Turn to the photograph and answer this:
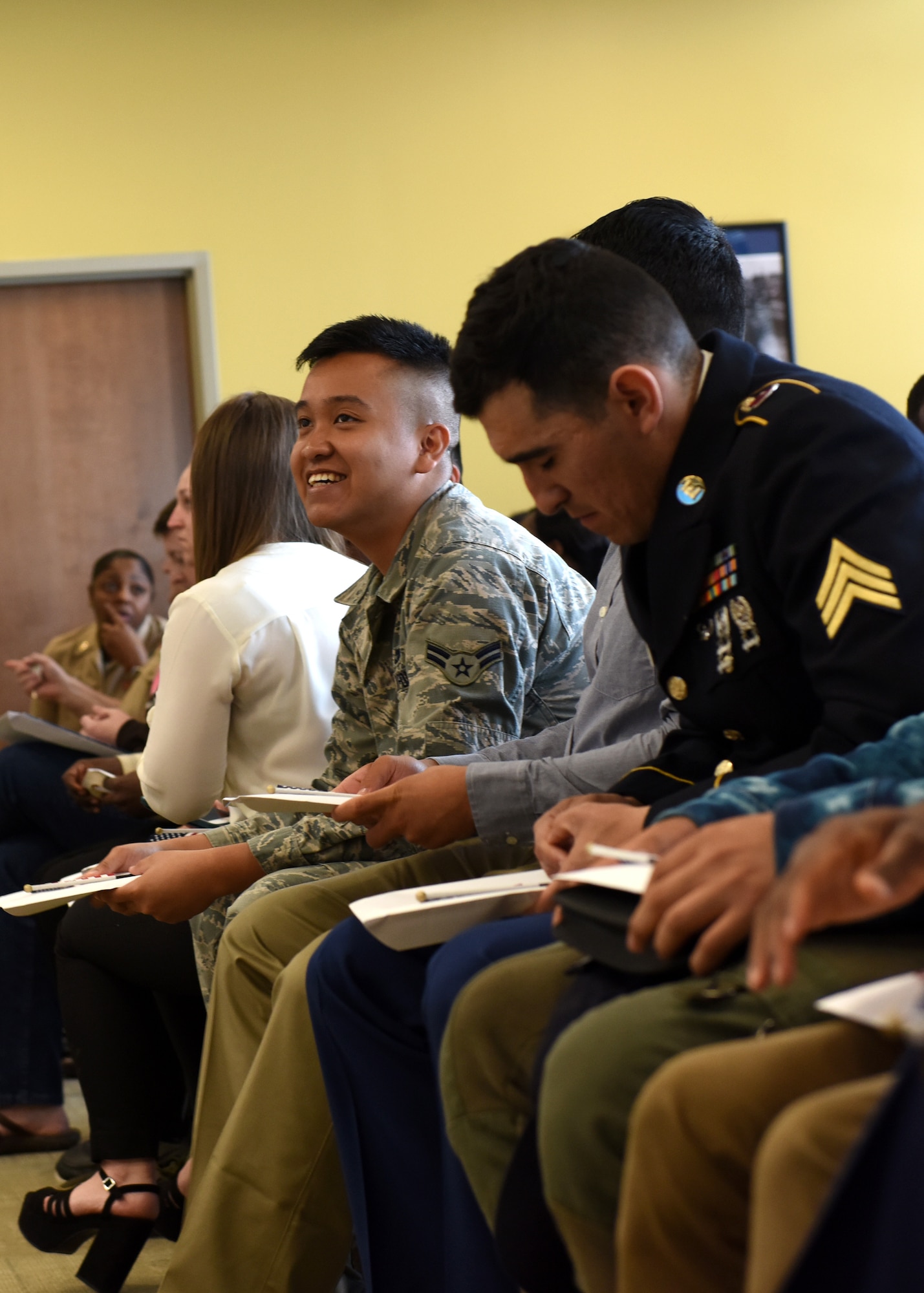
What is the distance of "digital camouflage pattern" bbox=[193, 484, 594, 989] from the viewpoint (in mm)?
1739

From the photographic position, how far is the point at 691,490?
127cm

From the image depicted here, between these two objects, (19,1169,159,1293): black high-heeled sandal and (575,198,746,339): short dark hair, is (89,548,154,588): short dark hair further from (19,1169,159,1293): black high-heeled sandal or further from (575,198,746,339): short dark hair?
(575,198,746,339): short dark hair

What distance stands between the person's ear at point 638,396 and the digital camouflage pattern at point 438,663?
518 millimetres

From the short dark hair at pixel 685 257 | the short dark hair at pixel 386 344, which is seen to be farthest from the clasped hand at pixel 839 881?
the short dark hair at pixel 386 344

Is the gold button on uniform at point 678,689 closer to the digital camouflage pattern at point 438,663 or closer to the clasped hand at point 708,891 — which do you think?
the clasped hand at point 708,891

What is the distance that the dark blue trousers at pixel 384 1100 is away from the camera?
136 cm

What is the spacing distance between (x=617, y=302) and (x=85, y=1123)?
221 centimetres

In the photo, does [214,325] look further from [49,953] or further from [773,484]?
[773,484]

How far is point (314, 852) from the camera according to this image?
1796 mm

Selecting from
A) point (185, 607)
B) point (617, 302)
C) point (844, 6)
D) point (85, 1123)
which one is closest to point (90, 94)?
point (844, 6)

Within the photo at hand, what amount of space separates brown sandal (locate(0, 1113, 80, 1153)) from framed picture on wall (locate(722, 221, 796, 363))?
327 cm

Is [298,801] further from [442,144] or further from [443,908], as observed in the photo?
[442,144]

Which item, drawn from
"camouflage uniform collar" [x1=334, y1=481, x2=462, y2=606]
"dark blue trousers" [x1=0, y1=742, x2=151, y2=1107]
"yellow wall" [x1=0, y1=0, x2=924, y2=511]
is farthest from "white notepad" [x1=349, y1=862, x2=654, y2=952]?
"yellow wall" [x1=0, y1=0, x2=924, y2=511]

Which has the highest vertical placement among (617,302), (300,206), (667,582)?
(300,206)
